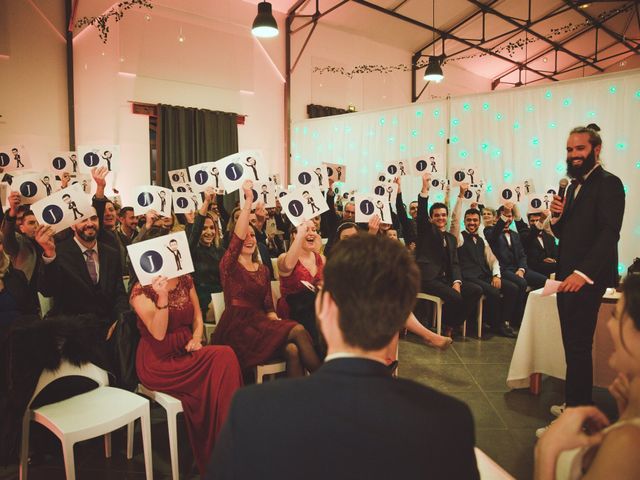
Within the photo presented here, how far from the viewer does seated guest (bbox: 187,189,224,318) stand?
13.3 ft

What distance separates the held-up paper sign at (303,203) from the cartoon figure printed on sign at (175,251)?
1036 mm

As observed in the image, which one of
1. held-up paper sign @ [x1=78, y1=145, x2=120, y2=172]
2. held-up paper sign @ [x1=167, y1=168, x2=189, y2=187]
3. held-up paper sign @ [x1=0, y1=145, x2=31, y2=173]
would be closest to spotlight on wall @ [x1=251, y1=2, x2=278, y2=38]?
held-up paper sign @ [x1=167, y1=168, x2=189, y2=187]

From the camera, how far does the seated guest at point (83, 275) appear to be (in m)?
2.85

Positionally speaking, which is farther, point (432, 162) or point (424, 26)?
point (424, 26)

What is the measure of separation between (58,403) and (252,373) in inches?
44.1

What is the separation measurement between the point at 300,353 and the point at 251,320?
1.28 feet

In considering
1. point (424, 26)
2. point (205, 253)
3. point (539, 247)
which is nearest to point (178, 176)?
point (205, 253)

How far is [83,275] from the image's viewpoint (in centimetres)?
307

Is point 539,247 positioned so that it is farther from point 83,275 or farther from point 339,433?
point 339,433

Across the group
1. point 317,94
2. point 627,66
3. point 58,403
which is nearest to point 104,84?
point 317,94

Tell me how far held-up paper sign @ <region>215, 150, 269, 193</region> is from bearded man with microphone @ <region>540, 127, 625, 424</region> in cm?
229

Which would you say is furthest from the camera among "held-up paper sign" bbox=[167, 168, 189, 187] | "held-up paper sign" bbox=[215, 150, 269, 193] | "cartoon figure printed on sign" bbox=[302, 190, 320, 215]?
"held-up paper sign" bbox=[167, 168, 189, 187]

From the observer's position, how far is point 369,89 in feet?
36.4

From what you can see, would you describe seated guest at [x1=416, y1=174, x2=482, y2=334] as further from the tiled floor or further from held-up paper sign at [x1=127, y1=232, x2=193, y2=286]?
held-up paper sign at [x1=127, y1=232, x2=193, y2=286]
